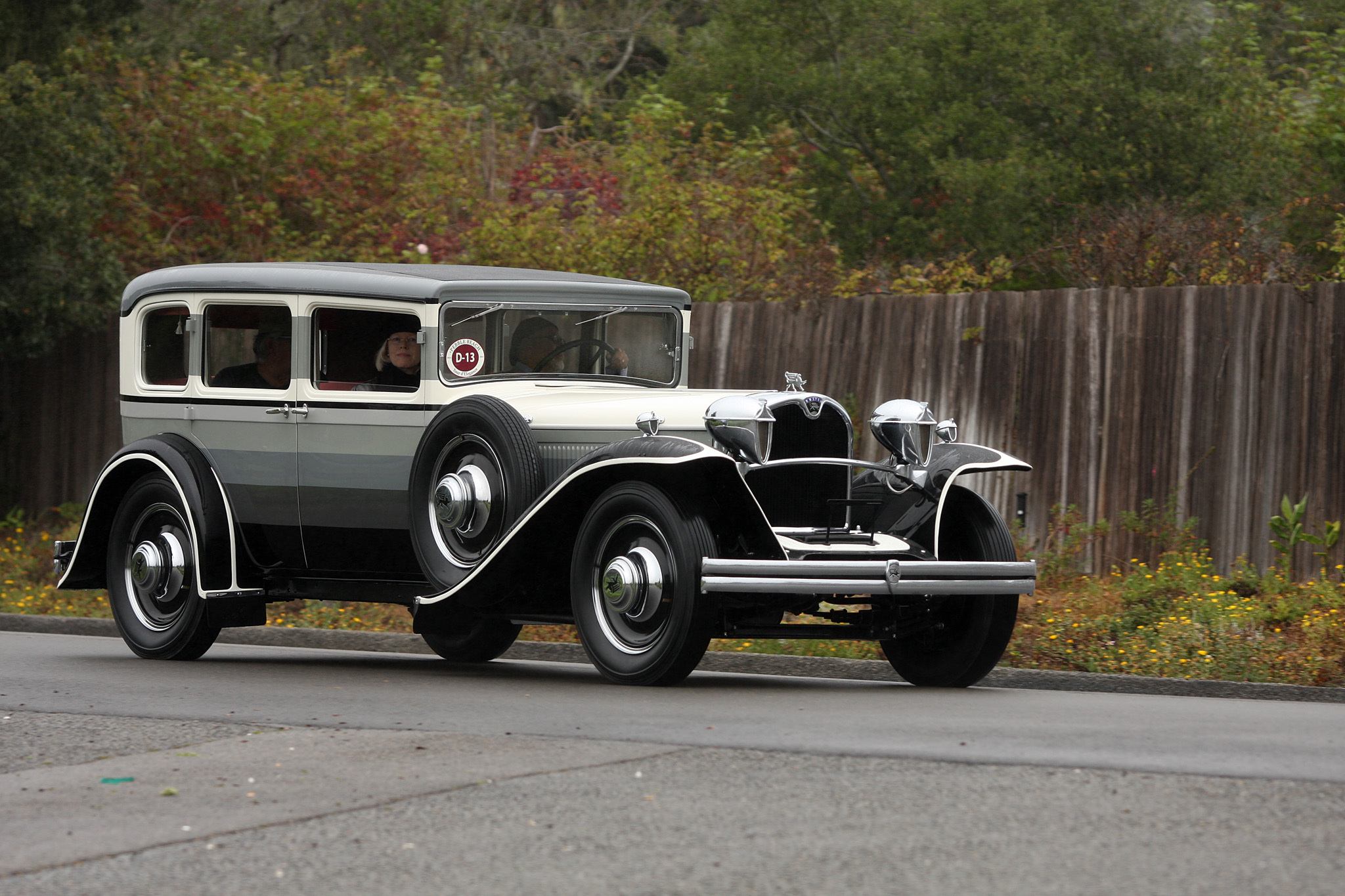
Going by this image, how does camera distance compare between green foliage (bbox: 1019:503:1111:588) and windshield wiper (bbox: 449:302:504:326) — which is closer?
windshield wiper (bbox: 449:302:504:326)

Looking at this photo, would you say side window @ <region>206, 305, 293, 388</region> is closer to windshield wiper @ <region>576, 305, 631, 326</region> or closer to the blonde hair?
the blonde hair

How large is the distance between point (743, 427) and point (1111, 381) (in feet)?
14.6

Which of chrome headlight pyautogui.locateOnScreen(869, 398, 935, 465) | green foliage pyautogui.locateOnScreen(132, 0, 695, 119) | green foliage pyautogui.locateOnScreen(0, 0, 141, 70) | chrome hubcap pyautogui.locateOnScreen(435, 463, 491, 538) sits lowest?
chrome hubcap pyautogui.locateOnScreen(435, 463, 491, 538)

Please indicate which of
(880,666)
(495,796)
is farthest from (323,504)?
(495,796)

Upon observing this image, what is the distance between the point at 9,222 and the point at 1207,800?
1393cm

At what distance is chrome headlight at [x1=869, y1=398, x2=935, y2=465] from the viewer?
951 cm

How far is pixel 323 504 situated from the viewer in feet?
34.3

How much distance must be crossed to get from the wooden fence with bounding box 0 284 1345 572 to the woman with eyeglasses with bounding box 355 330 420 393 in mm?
4660

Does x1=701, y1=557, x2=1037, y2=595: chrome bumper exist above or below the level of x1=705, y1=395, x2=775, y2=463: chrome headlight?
below

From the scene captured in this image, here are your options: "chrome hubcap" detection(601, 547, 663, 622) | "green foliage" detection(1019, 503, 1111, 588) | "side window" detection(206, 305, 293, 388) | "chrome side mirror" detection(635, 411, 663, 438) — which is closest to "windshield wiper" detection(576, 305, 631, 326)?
"side window" detection(206, 305, 293, 388)

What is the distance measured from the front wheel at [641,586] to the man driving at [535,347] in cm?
165

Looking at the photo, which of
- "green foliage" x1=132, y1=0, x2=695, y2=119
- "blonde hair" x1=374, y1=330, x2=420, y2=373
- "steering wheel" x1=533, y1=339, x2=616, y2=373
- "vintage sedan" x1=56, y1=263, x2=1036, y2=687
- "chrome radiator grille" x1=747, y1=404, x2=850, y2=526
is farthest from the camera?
"green foliage" x1=132, y1=0, x2=695, y2=119

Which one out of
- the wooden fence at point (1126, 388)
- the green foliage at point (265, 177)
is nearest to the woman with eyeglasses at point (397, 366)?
the wooden fence at point (1126, 388)

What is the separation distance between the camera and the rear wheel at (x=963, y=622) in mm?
9297
